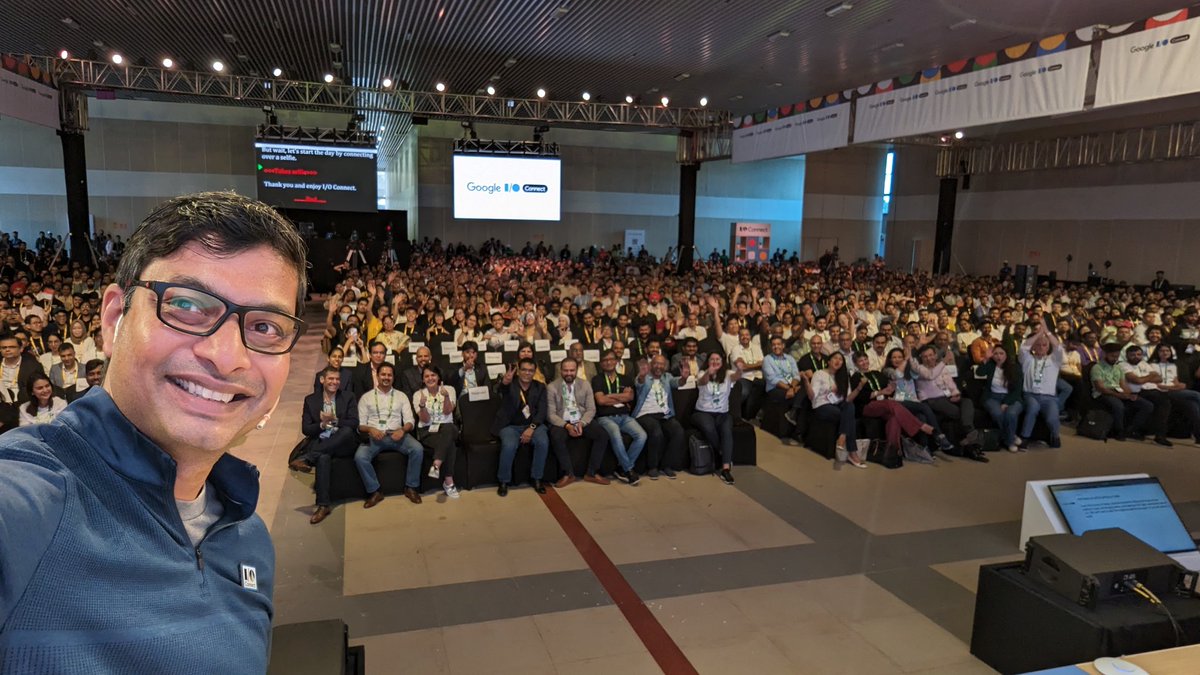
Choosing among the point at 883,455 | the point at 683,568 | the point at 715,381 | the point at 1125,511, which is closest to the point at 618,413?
the point at 715,381

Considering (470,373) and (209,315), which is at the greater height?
(209,315)

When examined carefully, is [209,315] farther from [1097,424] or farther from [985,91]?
[1097,424]

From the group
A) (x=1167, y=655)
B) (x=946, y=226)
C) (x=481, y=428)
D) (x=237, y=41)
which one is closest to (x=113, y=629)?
(x=1167, y=655)

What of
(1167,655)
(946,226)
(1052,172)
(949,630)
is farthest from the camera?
(946,226)

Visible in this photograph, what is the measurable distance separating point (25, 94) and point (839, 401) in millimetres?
13201

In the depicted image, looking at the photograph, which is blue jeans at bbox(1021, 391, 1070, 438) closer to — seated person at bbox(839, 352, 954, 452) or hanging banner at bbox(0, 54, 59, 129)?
seated person at bbox(839, 352, 954, 452)

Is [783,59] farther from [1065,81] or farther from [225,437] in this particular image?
[225,437]

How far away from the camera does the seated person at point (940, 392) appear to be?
7.14 metres

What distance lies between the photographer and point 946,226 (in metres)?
22.6

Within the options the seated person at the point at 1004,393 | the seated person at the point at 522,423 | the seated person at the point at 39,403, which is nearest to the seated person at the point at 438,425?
the seated person at the point at 522,423

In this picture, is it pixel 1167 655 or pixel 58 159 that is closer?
pixel 1167 655

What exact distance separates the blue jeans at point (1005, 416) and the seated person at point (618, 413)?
14.1ft

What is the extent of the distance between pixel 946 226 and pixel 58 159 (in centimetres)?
3050

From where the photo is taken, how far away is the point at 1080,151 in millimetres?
17234
